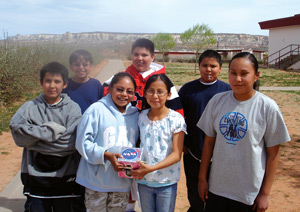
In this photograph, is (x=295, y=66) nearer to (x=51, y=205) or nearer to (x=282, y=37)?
(x=282, y=37)

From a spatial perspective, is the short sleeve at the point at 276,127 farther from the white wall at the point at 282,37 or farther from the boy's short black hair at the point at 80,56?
the white wall at the point at 282,37


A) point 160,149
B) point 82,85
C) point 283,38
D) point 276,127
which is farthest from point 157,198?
point 283,38

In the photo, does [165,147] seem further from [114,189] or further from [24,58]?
[24,58]

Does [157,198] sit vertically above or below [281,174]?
above

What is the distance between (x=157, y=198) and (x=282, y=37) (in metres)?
33.5

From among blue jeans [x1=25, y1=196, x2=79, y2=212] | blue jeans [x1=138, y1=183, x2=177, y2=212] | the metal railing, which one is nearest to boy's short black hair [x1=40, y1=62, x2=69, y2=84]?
blue jeans [x1=25, y1=196, x2=79, y2=212]

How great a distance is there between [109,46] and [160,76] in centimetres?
275

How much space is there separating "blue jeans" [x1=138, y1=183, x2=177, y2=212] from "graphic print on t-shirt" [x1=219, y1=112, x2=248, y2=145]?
626 mm

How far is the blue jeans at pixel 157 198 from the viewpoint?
2.18 metres

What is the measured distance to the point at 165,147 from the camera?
2.18 metres

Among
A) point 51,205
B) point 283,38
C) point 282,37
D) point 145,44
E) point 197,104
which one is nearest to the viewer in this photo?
point 51,205

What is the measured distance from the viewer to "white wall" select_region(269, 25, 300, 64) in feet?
97.1

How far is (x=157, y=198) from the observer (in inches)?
86.9

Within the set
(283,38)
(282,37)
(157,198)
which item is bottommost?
(157,198)
